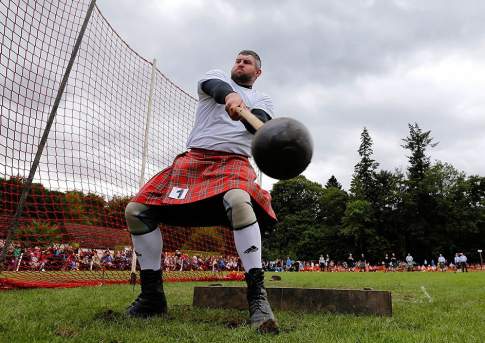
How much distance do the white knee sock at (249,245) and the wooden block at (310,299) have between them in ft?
2.78

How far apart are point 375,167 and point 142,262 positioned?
53874mm

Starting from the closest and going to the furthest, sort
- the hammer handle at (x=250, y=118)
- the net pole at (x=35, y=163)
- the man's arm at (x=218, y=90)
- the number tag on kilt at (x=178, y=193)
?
1. the hammer handle at (x=250, y=118)
2. the man's arm at (x=218, y=90)
3. the number tag on kilt at (x=178, y=193)
4. the net pole at (x=35, y=163)

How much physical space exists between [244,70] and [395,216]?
50.5m

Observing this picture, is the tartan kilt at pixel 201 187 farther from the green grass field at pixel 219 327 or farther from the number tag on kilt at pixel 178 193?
the green grass field at pixel 219 327

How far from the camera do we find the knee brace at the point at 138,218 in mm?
2854

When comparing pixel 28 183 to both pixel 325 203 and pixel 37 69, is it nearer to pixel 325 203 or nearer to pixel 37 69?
pixel 37 69

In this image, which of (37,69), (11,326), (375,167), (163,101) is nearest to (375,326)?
(11,326)

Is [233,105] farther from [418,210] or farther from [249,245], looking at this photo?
[418,210]

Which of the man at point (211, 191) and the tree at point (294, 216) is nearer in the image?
the man at point (211, 191)

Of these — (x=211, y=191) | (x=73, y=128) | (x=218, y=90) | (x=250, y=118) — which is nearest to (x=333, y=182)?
(x=73, y=128)

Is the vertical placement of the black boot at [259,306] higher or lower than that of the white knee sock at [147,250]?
lower

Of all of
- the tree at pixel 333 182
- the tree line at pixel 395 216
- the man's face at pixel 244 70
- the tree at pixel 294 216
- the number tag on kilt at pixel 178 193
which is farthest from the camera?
the tree at pixel 333 182

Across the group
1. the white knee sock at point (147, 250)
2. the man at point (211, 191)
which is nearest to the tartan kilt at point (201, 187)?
the man at point (211, 191)

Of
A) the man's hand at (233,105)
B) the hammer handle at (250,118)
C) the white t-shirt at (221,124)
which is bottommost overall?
the hammer handle at (250,118)
